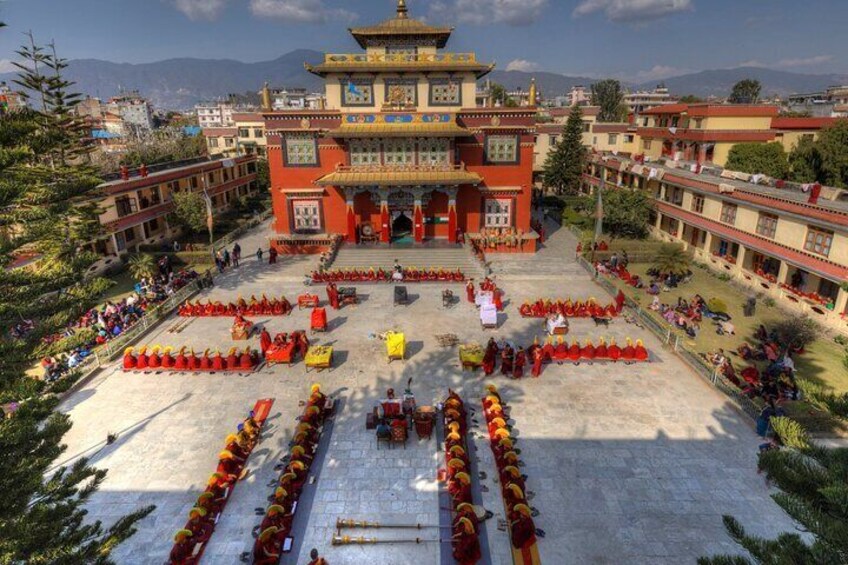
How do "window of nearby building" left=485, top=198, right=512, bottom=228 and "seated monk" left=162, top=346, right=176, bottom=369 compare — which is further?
"window of nearby building" left=485, top=198, right=512, bottom=228

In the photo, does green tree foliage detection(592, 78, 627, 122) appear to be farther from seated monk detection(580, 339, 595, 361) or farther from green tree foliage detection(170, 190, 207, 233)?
seated monk detection(580, 339, 595, 361)

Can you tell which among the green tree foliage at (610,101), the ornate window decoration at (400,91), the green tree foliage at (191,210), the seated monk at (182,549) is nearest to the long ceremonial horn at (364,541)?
the seated monk at (182,549)

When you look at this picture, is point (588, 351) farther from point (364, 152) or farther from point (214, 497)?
point (364, 152)

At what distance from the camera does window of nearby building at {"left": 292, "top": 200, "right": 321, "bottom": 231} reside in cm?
3484

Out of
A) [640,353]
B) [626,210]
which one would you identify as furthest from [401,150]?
[640,353]

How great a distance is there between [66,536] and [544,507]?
992 cm

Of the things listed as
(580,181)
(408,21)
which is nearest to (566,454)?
(408,21)

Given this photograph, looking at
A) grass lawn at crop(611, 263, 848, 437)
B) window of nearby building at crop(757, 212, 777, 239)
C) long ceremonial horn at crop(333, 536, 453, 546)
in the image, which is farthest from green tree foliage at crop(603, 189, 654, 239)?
long ceremonial horn at crop(333, 536, 453, 546)

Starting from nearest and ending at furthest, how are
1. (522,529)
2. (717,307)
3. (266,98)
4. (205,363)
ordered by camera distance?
(522,529) < (205,363) < (717,307) < (266,98)

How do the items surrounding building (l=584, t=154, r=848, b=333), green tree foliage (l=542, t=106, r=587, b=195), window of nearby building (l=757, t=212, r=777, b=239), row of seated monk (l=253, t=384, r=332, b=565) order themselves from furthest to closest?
green tree foliage (l=542, t=106, r=587, b=195)
window of nearby building (l=757, t=212, r=777, b=239)
surrounding building (l=584, t=154, r=848, b=333)
row of seated monk (l=253, t=384, r=332, b=565)

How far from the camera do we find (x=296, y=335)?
19.4 m

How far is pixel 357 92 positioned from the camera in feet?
110

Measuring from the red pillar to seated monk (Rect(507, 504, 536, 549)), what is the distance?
82.3ft

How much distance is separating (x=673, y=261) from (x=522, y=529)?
23366 millimetres
